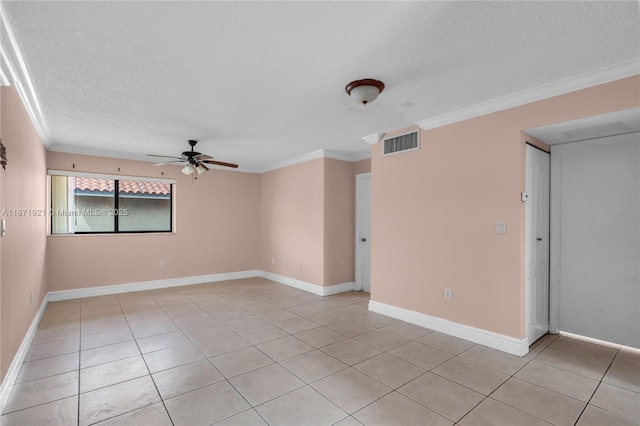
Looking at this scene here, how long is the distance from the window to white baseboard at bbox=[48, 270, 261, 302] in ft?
3.36

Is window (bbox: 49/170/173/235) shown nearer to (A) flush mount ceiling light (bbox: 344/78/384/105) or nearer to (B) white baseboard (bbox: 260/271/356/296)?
(B) white baseboard (bbox: 260/271/356/296)

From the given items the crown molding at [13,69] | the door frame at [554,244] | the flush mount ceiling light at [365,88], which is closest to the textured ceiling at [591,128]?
the door frame at [554,244]

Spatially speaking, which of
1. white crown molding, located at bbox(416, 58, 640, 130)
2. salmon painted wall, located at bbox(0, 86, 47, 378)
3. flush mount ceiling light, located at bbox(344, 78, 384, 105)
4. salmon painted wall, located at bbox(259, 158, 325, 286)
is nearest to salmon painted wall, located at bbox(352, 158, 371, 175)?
salmon painted wall, located at bbox(259, 158, 325, 286)

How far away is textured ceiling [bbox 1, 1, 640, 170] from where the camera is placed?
6.15ft

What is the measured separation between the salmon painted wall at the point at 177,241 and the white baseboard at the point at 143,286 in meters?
0.08

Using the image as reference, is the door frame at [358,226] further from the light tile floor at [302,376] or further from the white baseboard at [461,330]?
the light tile floor at [302,376]

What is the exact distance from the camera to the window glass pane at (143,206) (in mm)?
6027

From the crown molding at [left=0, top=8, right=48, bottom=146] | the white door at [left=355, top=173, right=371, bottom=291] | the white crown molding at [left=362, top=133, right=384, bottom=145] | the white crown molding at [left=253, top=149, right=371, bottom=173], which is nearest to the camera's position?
the crown molding at [left=0, top=8, right=48, bottom=146]

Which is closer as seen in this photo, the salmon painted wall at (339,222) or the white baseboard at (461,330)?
the white baseboard at (461,330)

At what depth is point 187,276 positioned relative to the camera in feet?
21.5

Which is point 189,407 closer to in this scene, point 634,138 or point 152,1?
point 152,1

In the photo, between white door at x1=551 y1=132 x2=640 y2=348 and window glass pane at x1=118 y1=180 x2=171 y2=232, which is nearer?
white door at x1=551 y1=132 x2=640 y2=348

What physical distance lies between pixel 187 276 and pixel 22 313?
11.2 feet

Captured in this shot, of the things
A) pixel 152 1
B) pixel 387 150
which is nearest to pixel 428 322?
pixel 387 150
